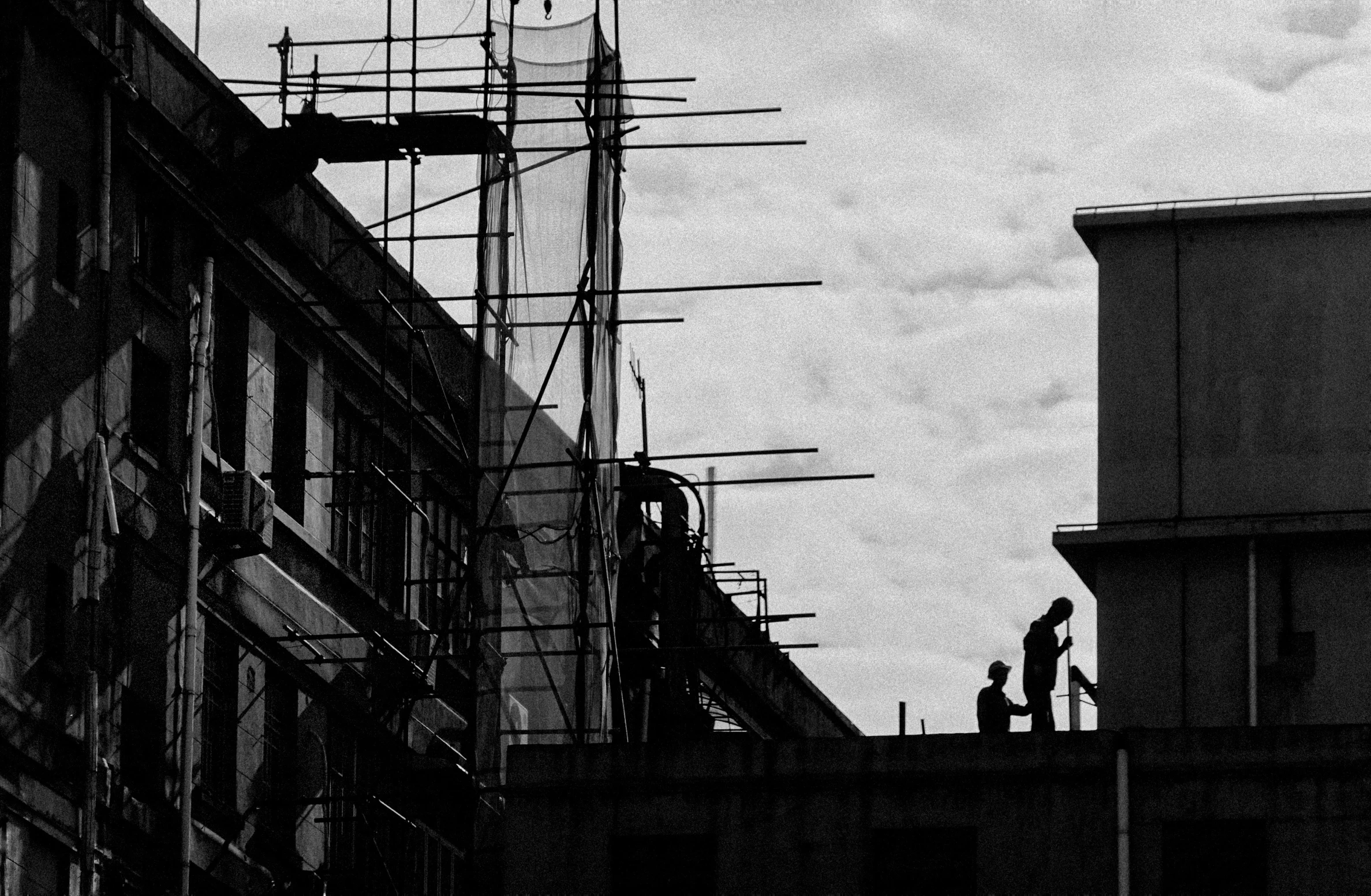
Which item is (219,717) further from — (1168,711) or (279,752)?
(1168,711)

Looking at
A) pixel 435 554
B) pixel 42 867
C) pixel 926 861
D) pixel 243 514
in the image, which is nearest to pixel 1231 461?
pixel 926 861

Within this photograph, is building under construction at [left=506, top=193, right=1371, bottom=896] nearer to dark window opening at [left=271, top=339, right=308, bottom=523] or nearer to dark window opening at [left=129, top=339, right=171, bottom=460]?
dark window opening at [left=129, top=339, right=171, bottom=460]

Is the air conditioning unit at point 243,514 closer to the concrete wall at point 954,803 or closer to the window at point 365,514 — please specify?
the window at point 365,514

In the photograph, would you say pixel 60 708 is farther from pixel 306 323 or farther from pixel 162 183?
pixel 306 323

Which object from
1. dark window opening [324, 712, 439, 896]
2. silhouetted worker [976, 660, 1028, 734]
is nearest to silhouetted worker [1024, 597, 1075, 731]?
silhouetted worker [976, 660, 1028, 734]

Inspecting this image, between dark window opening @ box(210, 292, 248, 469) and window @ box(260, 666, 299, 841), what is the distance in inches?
129

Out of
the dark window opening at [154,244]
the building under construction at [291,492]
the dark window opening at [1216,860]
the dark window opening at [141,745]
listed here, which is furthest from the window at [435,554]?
the dark window opening at [1216,860]

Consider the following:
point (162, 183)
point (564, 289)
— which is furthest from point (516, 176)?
point (162, 183)

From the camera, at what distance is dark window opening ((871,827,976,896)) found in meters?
37.5

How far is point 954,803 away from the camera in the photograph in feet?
123

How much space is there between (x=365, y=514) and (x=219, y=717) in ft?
23.8

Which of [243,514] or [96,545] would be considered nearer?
[96,545]

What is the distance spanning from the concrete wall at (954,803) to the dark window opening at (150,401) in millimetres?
6251

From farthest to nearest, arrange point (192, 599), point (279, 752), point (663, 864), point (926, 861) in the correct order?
point (279, 752) < point (192, 599) < point (663, 864) < point (926, 861)
